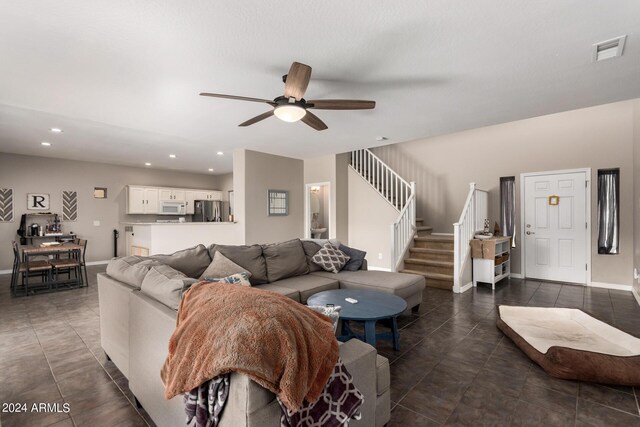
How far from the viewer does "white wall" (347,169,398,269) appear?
6227mm

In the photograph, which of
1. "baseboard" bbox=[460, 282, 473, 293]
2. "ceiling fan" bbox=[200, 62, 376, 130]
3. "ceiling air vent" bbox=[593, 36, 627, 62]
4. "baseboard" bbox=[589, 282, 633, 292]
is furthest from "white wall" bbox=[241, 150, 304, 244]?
"baseboard" bbox=[589, 282, 633, 292]

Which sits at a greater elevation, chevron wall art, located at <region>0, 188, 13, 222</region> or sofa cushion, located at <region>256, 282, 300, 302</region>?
chevron wall art, located at <region>0, 188, 13, 222</region>

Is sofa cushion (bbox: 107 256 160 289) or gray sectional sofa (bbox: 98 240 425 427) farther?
sofa cushion (bbox: 107 256 160 289)

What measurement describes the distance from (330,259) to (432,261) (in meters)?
2.36

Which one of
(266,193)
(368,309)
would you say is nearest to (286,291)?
(368,309)

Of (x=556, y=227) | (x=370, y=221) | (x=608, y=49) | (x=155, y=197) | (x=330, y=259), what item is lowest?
(x=330, y=259)

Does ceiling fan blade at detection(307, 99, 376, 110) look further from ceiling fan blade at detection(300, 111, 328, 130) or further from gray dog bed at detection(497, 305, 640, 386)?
gray dog bed at detection(497, 305, 640, 386)

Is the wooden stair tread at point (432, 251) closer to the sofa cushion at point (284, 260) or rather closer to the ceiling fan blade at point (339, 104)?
the sofa cushion at point (284, 260)

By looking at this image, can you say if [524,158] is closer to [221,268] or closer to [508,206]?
[508,206]

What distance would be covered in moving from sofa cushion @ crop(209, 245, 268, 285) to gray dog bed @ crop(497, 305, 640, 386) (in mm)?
2613

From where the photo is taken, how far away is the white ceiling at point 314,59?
198cm

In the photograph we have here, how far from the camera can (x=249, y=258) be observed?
130 inches

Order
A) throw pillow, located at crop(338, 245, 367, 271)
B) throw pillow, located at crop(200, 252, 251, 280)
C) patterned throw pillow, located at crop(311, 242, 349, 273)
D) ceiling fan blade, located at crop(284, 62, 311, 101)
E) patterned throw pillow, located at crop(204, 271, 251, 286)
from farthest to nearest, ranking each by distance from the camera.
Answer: throw pillow, located at crop(338, 245, 367, 271) < patterned throw pillow, located at crop(311, 242, 349, 273) < throw pillow, located at crop(200, 252, 251, 280) < patterned throw pillow, located at crop(204, 271, 251, 286) < ceiling fan blade, located at crop(284, 62, 311, 101)

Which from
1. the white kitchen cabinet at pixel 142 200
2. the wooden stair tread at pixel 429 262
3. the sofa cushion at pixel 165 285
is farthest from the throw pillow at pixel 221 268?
the white kitchen cabinet at pixel 142 200
